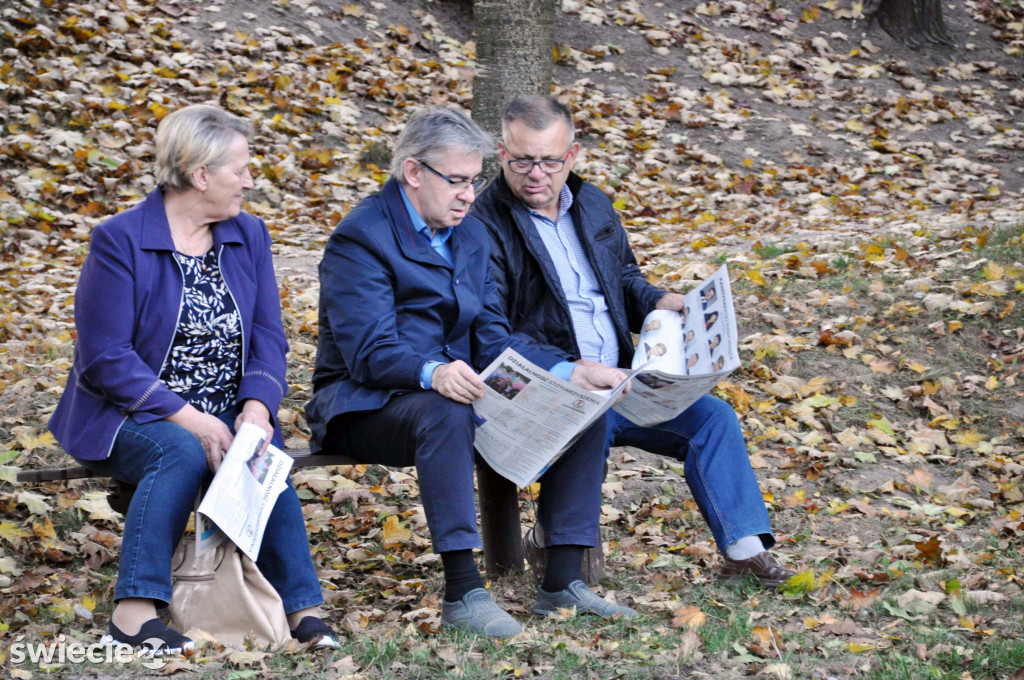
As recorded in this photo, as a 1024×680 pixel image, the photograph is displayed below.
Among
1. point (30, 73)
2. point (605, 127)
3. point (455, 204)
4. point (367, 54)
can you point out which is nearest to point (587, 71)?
point (605, 127)

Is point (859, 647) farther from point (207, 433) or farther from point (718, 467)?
point (207, 433)

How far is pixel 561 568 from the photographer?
336 centimetres

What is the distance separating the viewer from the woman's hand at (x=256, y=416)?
3236 millimetres

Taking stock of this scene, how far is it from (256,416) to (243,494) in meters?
0.31

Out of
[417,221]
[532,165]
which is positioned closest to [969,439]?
[532,165]

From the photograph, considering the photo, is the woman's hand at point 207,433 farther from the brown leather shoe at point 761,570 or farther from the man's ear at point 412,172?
the brown leather shoe at point 761,570

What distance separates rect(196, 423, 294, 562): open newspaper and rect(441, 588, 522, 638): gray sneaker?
614 millimetres

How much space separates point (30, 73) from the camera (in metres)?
8.13

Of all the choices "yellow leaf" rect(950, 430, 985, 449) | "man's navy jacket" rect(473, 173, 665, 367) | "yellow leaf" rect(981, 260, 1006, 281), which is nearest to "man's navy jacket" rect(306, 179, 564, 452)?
"man's navy jacket" rect(473, 173, 665, 367)

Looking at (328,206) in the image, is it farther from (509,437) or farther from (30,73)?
(509,437)

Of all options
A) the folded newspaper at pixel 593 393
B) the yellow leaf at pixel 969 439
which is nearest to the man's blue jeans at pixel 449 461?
the folded newspaper at pixel 593 393

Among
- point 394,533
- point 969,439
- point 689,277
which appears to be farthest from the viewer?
point 689,277

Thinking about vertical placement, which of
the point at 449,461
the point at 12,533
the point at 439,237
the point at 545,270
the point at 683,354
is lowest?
the point at 12,533

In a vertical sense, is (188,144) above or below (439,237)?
above
